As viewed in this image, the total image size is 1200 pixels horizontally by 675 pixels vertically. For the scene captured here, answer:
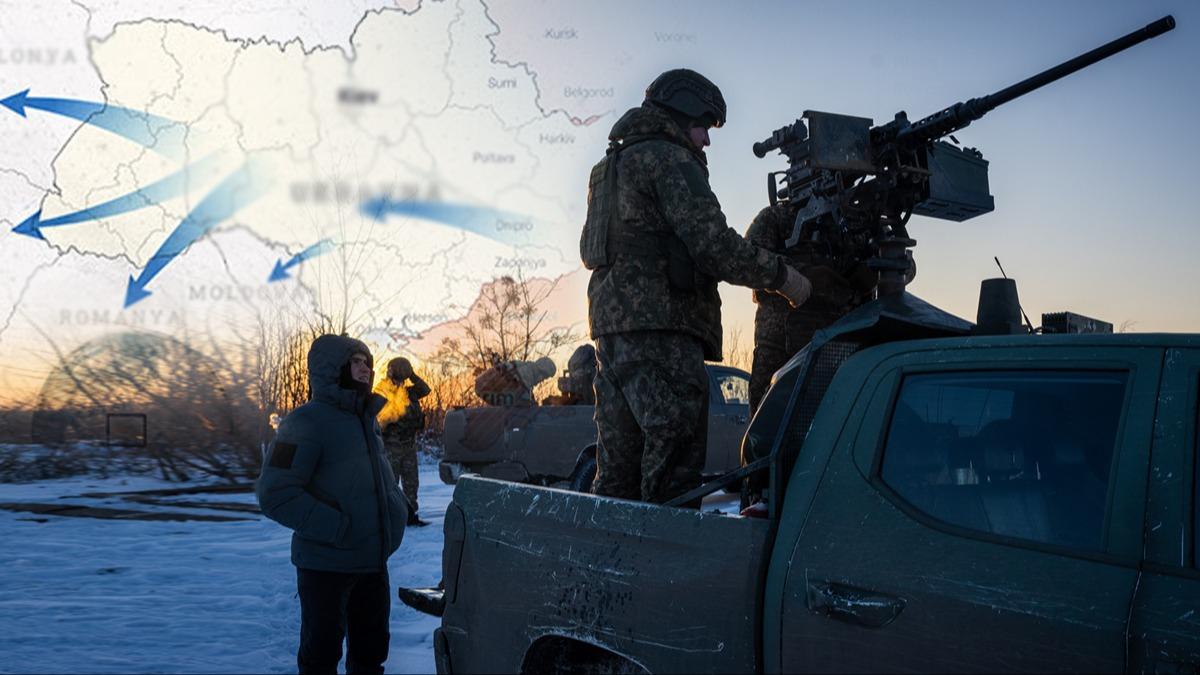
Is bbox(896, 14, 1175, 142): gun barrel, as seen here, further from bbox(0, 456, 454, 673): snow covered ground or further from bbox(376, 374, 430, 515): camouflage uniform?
bbox(376, 374, 430, 515): camouflage uniform

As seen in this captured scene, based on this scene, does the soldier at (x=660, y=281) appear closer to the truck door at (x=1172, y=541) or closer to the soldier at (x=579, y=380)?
the truck door at (x=1172, y=541)

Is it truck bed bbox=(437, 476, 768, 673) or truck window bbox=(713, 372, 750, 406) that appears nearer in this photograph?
truck bed bbox=(437, 476, 768, 673)

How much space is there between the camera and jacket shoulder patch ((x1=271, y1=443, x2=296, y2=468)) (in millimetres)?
3980

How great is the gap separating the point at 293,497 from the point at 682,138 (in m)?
2.08

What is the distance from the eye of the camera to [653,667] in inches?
88.5

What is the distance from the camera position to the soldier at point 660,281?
130 inches

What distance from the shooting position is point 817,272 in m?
4.47

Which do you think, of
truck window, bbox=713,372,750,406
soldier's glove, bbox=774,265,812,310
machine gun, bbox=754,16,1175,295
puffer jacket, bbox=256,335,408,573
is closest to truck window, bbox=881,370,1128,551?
soldier's glove, bbox=774,265,812,310

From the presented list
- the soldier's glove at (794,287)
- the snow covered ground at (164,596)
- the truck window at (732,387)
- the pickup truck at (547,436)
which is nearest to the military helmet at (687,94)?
the soldier's glove at (794,287)

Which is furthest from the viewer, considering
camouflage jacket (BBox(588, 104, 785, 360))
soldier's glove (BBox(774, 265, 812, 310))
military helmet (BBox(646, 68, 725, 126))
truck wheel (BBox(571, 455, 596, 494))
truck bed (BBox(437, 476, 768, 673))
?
truck wheel (BBox(571, 455, 596, 494))

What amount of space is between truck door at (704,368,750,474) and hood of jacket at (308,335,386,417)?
15.6ft

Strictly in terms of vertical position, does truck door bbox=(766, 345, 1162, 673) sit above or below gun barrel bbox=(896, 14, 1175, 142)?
below

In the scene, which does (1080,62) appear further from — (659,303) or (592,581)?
(592,581)

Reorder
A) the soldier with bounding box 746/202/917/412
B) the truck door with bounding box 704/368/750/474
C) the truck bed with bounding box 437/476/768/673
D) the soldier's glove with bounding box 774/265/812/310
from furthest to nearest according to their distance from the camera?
1. the truck door with bounding box 704/368/750/474
2. the soldier with bounding box 746/202/917/412
3. the soldier's glove with bounding box 774/265/812/310
4. the truck bed with bounding box 437/476/768/673
